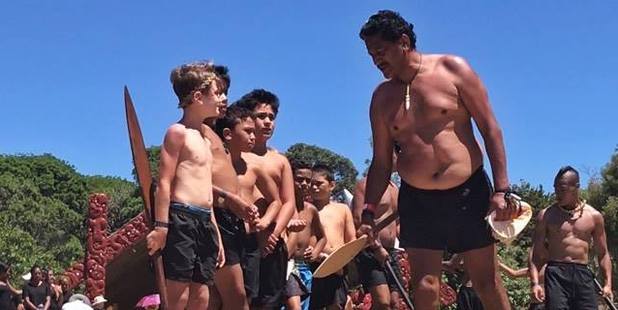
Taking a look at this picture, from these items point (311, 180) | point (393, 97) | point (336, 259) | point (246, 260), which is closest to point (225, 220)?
point (246, 260)

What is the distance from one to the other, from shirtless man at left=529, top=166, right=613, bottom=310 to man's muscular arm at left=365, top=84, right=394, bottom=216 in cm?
386

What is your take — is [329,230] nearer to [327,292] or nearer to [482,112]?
[327,292]

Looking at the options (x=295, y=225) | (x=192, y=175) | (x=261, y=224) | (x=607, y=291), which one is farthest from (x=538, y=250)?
(x=192, y=175)

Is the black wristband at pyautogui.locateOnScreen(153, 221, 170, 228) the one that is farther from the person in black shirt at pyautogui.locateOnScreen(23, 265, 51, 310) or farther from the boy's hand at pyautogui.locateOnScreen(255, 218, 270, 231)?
the person in black shirt at pyautogui.locateOnScreen(23, 265, 51, 310)

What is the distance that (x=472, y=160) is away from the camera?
450 centimetres

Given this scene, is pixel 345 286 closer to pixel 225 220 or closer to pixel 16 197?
pixel 225 220

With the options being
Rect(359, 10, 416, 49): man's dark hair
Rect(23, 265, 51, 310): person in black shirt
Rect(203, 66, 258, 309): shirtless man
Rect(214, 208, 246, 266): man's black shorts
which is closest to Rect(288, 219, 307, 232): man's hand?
Rect(214, 208, 246, 266): man's black shorts

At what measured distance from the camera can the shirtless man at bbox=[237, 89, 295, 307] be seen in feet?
20.7

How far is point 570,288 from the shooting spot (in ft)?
27.3

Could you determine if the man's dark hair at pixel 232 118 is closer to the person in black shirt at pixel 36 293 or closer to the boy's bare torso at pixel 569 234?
the boy's bare torso at pixel 569 234

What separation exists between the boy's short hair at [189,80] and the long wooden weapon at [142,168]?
42 centimetres

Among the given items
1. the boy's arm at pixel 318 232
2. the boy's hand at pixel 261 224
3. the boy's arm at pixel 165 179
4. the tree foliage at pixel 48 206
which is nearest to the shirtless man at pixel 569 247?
the boy's arm at pixel 318 232

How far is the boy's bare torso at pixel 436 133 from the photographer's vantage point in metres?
4.46

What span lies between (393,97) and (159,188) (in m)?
1.29
